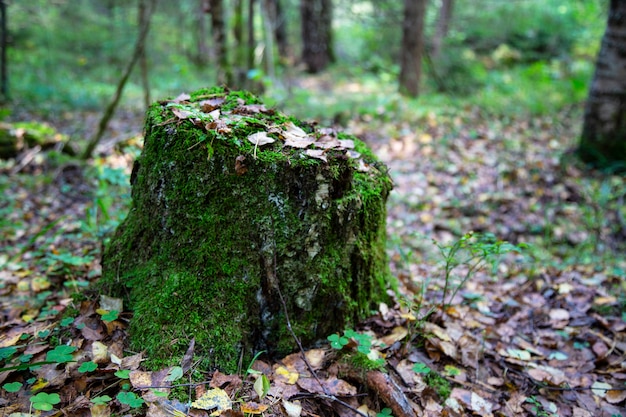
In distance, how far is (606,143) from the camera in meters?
5.93

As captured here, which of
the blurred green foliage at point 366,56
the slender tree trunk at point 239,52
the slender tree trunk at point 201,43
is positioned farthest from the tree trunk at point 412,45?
the slender tree trunk at point 201,43

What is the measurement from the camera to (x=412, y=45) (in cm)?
942

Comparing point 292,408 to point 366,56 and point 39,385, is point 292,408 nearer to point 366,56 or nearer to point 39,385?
point 39,385

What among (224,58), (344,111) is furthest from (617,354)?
(224,58)

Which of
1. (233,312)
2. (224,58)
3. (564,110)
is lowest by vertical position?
(233,312)

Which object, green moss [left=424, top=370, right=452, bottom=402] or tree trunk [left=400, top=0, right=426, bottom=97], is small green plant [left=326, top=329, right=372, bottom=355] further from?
tree trunk [left=400, top=0, right=426, bottom=97]

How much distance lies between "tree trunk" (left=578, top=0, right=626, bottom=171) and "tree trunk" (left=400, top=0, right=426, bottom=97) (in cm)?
415

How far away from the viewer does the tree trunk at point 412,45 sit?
9.16 metres

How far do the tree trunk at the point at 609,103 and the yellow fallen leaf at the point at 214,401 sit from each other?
5.95 m

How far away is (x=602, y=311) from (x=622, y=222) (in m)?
2.05

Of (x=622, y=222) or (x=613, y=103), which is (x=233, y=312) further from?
(x=613, y=103)

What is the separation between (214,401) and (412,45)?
9217 millimetres

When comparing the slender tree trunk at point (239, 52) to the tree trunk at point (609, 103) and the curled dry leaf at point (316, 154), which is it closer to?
the tree trunk at point (609, 103)

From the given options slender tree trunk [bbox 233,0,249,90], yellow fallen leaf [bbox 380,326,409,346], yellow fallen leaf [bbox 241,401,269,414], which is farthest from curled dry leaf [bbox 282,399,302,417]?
slender tree trunk [bbox 233,0,249,90]
